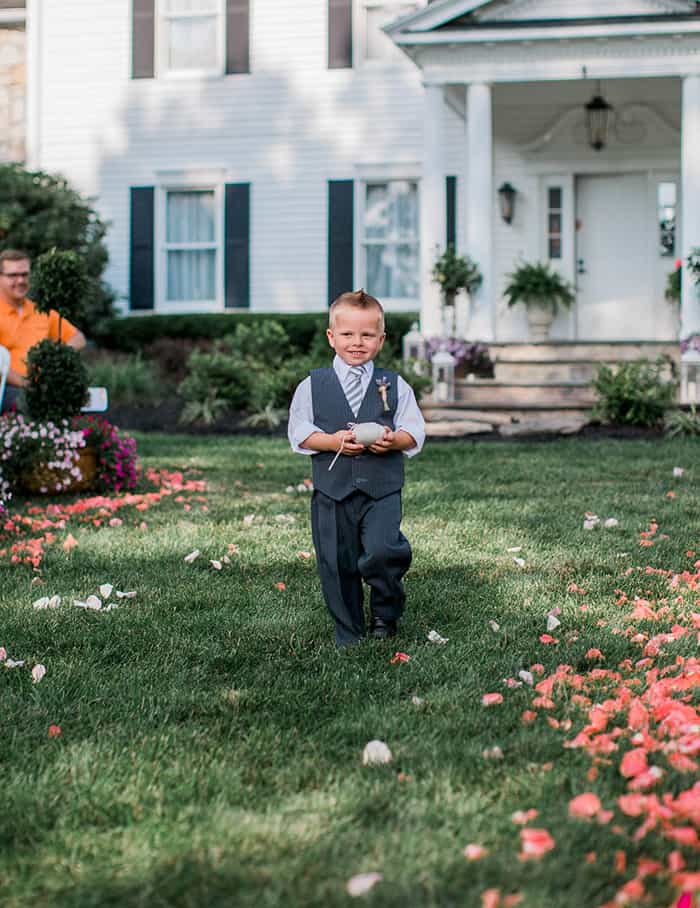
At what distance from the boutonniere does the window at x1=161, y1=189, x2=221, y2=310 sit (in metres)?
11.9

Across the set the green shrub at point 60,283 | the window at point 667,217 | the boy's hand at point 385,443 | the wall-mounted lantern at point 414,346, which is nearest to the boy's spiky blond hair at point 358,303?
the boy's hand at point 385,443

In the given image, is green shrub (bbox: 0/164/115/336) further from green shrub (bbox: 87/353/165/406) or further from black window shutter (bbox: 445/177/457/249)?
black window shutter (bbox: 445/177/457/249)

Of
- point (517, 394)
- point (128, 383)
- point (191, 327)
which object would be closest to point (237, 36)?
point (191, 327)

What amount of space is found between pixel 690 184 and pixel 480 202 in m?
2.03

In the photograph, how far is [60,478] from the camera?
7.19 metres

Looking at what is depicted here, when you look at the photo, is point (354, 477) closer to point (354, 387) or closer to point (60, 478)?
point (354, 387)

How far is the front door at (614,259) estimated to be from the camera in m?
14.2

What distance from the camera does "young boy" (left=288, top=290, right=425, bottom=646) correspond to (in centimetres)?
379

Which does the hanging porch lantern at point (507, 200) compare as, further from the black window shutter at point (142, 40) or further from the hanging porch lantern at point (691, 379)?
the black window shutter at point (142, 40)

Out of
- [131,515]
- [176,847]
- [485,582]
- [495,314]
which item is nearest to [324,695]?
[176,847]

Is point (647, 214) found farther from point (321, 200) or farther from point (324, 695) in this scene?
point (324, 695)

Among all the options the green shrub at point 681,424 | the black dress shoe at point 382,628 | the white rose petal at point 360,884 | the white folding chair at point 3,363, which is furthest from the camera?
the green shrub at point 681,424

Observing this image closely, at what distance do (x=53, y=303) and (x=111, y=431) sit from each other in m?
0.83

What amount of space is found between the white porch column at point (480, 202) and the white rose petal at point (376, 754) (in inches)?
381
